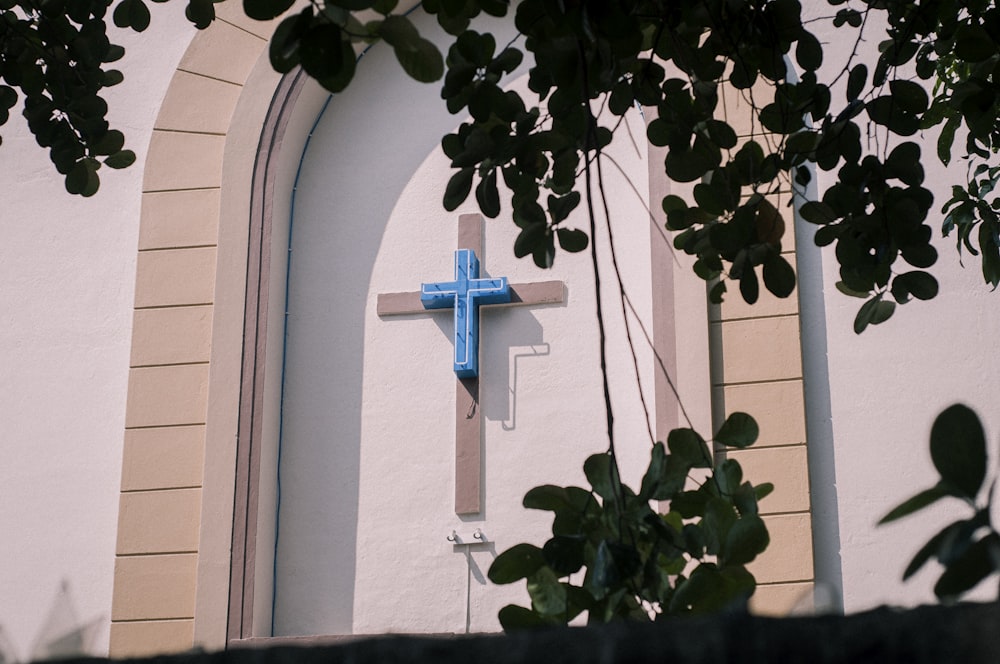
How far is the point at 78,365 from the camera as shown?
5.50 meters

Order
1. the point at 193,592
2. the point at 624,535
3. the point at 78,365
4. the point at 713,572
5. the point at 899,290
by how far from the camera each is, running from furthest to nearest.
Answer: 1. the point at 78,365
2. the point at 193,592
3. the point at 899,290
4. the point at 624,535
5. the point at 713,572

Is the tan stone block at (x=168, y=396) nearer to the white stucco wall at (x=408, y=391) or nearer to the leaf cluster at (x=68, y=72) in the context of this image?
the white stucco wall at (x=408, y=391)

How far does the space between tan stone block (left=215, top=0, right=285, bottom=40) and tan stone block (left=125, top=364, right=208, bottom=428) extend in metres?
1.51

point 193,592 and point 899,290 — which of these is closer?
point 899,290

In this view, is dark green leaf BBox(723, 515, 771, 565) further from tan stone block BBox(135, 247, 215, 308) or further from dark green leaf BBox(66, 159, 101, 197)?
tan stone block BBox(135, 247, 215, 308)

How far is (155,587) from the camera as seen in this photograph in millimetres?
5066

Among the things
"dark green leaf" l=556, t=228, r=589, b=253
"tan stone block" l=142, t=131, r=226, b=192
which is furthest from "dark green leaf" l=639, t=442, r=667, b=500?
"tan stone block" l=142, t=131, r=226, b=192

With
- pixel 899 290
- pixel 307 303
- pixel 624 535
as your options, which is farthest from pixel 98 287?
pixel 624 535

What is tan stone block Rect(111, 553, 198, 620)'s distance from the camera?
5.04 metres

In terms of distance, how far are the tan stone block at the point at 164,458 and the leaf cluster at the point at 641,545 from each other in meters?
3.56

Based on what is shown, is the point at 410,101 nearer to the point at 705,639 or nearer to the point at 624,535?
the point at 624,535

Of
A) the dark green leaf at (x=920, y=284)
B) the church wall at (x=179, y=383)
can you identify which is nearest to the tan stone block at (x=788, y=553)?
the church wall at (x=179, y=383)

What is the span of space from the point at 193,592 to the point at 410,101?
228cm

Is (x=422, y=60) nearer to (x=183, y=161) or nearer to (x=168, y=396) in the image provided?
(x=168, y=396)
